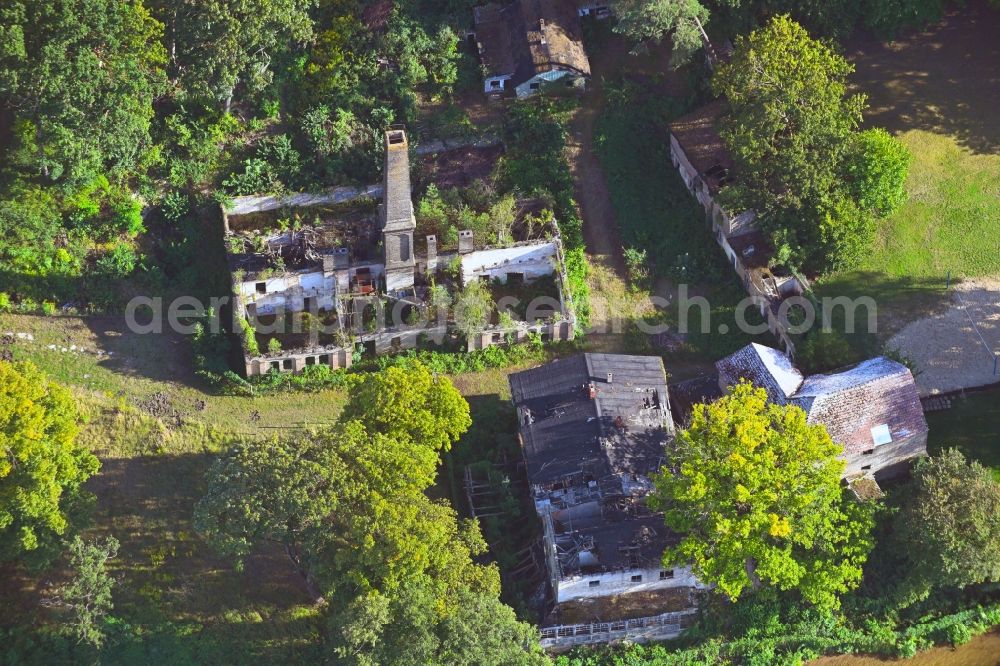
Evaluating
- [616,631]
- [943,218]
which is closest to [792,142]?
[943,218]

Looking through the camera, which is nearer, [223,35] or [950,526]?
[950,526]

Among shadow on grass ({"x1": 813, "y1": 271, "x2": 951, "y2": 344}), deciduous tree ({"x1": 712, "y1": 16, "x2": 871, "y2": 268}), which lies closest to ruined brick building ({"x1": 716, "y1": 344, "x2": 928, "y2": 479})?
shadow on grass ({"x1": 813, "y1": 271, "x2": 951, "y2": 344})

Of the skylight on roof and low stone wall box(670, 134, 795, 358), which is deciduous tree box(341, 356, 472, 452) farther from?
the skylight on roof

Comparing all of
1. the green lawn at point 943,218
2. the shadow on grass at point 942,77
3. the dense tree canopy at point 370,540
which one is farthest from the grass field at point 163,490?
the shadow on grass at point 942,77

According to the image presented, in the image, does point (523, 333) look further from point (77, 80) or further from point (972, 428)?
point (77, 80)

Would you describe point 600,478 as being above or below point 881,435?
below

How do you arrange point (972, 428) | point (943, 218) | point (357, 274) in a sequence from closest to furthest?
1. point (972, 428)
2. point (357, 274)
3. point (943, 218)

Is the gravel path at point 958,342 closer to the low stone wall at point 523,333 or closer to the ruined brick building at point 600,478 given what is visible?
the ruined brick building at point 600,478
